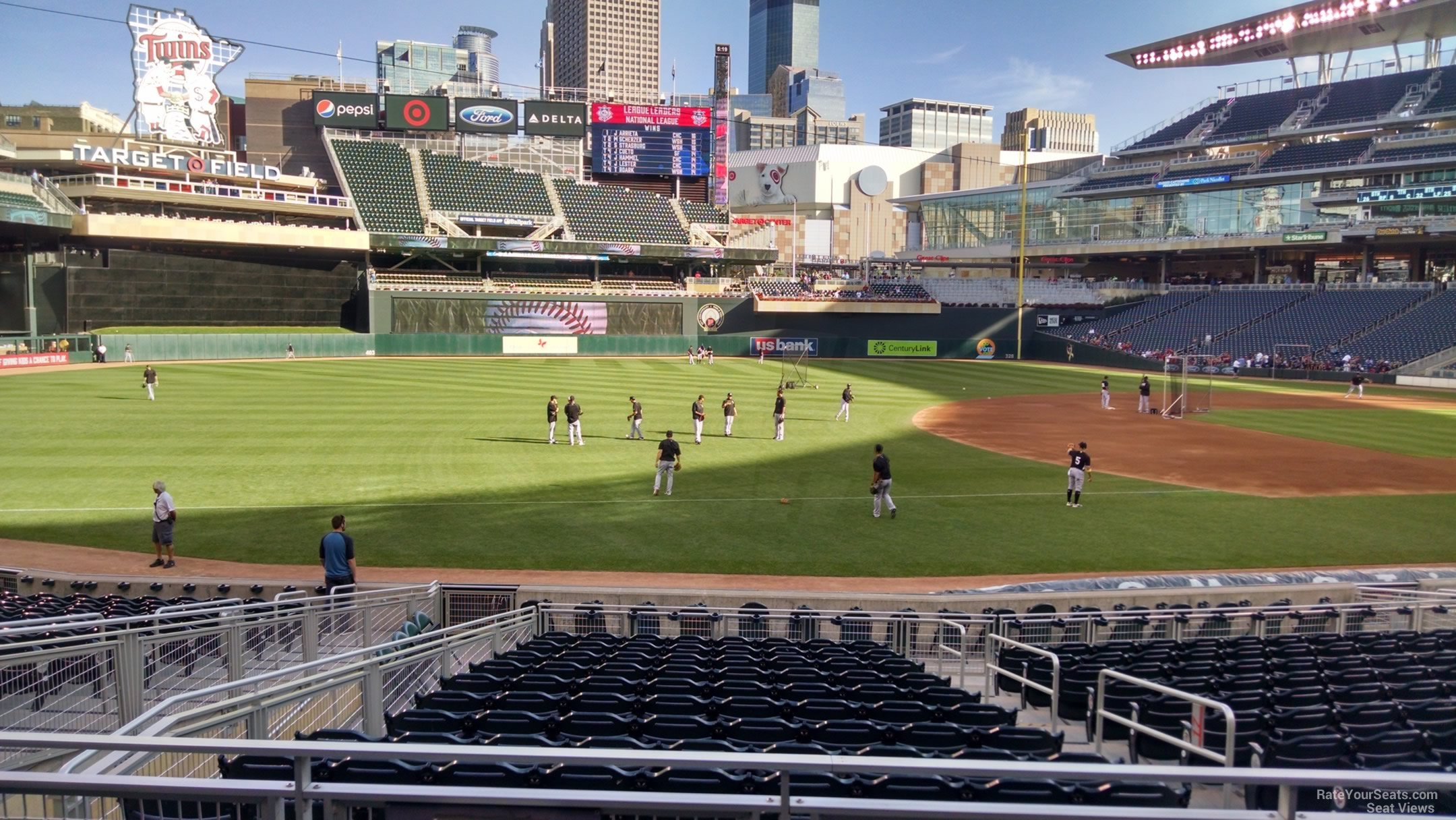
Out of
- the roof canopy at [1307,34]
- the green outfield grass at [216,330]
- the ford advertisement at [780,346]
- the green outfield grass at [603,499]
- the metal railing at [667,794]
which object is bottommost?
the green outfield grass at [603,499]

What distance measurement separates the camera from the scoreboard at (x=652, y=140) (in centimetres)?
8094

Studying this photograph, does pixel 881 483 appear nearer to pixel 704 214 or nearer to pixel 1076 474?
pixel 1076 474

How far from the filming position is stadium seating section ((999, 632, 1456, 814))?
256 inches

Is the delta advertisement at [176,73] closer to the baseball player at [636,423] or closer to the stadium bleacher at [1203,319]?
the baseball player at [636,423]

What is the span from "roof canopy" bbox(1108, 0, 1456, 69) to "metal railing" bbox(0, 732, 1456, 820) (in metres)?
85.2

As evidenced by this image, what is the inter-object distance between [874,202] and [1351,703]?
128 m

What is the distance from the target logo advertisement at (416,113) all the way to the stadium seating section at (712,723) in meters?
73.5

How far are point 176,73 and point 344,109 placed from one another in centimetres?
1193

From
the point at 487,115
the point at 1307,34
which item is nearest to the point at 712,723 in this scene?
the point at 487,115

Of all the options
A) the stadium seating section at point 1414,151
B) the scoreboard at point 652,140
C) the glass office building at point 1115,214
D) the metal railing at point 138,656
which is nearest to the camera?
the metal railing at point 138,656

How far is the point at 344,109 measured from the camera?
74.5 m

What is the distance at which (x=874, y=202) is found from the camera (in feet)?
431

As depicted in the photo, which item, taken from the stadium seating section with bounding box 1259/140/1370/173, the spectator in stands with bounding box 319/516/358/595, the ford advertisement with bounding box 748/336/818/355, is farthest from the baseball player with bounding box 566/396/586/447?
the stadium seating section with bounding box 1259/140/1370/173

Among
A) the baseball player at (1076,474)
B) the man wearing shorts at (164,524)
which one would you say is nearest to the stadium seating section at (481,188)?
the man wearing shorts at (164,524)
